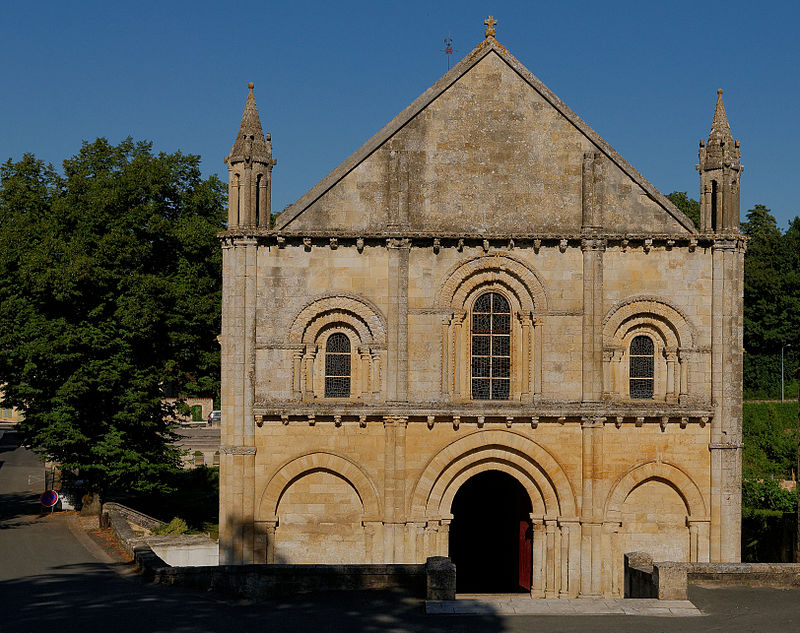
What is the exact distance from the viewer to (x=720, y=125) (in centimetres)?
2453

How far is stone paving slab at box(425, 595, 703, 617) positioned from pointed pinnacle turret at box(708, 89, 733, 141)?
12.8 m

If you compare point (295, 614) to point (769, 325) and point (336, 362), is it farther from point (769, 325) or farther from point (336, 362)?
point (769, 325)

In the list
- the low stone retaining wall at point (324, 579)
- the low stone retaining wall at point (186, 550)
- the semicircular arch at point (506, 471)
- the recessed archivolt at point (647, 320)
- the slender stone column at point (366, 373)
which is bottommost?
the low stone retaining wall at point (186, 550)

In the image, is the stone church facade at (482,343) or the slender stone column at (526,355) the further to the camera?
the slender stone column at (526,355)

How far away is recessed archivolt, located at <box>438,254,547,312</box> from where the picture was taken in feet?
77.9

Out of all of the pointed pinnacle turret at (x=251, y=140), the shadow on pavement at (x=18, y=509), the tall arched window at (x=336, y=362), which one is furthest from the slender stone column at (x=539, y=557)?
the shadow on pavement at (x=18, y=509)

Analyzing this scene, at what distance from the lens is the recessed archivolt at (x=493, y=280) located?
23.8m

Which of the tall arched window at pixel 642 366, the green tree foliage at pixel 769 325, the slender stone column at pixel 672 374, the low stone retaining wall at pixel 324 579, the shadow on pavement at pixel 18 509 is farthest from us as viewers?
the green tree foliage at pixel 769 325

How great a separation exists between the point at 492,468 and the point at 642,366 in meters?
4.79

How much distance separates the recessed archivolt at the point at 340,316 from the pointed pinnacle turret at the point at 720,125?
10005 millimetres

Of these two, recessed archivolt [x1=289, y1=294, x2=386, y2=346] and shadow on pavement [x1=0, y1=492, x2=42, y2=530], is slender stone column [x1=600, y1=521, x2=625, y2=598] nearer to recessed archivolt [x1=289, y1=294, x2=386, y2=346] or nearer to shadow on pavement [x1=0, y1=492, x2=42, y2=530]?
recessed archivolt [x1=289, y1=294, x2=386, y2=346]

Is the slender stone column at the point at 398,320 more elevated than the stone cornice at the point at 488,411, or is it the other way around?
the slender stone column at the point at 398,320

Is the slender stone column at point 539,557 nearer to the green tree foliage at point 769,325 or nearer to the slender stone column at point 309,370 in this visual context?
the slender stone column at point 309,370

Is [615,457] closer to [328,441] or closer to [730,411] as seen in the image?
[730,411]
